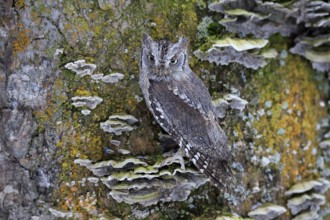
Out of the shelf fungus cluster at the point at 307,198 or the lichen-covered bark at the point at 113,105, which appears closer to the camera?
the lichen-covered bark at the point at 113,105

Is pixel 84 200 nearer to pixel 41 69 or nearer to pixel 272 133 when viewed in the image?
pixel 41 69

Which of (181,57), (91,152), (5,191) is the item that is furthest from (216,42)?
(5,191)

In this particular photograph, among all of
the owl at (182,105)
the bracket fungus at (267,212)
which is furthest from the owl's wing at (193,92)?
the bracket fungus at (267,212)

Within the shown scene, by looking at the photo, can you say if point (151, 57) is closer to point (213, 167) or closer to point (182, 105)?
point (182, 105)

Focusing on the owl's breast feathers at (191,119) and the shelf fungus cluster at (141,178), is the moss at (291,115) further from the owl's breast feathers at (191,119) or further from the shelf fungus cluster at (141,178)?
the shelf fungus cluster at (141,178)

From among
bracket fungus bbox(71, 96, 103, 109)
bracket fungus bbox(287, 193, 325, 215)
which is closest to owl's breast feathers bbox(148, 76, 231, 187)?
bracket fungus bbox(71, 96, 103, 109)

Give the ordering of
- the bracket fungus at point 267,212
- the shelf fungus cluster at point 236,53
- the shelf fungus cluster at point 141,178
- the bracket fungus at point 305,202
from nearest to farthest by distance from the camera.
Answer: the shelf fungus cluster at point 141,178
the shelf fungus cluster at point 236,53
the bracket fungus at point 267,212
the bracket fungus at point 305,202

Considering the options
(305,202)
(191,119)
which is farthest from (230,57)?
(305,202)

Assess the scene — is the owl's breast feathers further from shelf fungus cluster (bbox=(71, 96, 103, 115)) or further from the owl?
shelf fungus cluster (bbox=(71, 96, 103, 115))
